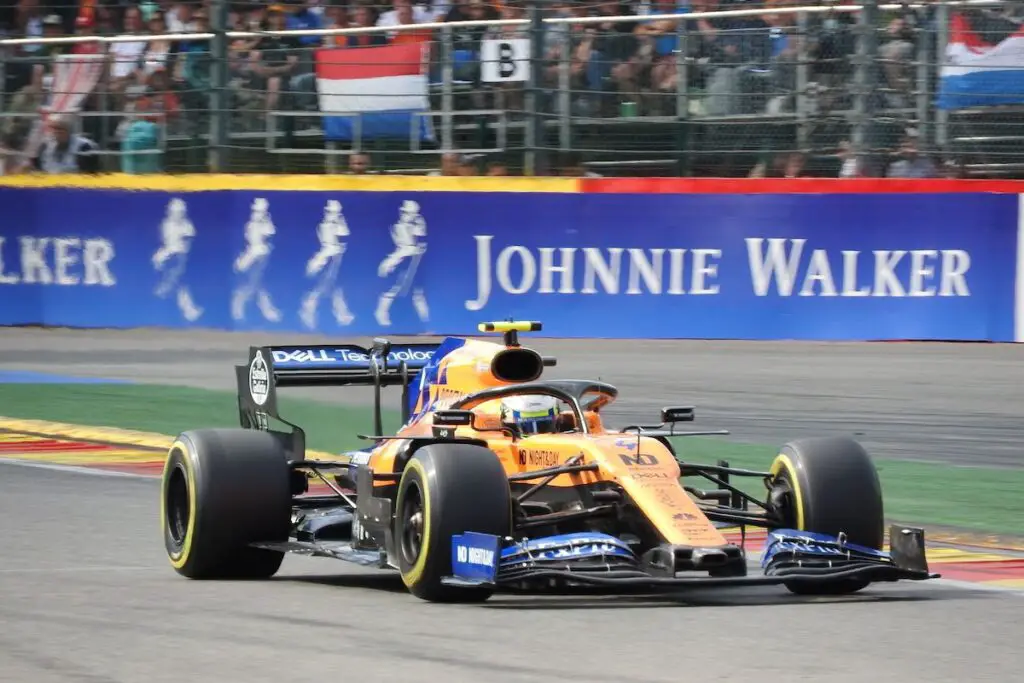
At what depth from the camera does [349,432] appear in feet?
46.4

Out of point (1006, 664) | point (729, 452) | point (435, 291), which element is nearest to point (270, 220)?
point (435, 291)

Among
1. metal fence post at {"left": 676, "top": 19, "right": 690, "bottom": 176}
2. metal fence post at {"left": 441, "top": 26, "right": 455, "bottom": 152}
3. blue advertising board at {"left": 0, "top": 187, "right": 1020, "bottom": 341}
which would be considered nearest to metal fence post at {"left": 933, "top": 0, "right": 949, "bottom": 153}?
blue advertising board at {"left": 0, "top": 187, "right": 1020, "bottom": 341}

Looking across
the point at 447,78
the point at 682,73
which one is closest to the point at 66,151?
the point at 447,78

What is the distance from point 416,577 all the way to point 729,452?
5315mm

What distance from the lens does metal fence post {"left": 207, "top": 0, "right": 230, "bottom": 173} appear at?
19.5 metres

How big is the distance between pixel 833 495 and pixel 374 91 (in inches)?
444

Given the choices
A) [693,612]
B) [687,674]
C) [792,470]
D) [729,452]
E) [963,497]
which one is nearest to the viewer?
[687,674]

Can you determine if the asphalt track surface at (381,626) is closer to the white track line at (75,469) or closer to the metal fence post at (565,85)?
the white track line at (75,469)

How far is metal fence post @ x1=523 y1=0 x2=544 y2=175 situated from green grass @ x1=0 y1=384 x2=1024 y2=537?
3773mm

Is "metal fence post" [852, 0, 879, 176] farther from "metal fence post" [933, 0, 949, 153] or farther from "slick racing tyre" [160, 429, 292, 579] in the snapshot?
"slick racing tyre" [160, 429, 292, 579]

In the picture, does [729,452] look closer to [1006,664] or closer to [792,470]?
[792,470]

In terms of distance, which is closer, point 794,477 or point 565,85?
point 794,477

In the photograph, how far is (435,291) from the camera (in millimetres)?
18875

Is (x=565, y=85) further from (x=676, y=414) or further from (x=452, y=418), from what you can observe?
(x=452, y=418)
